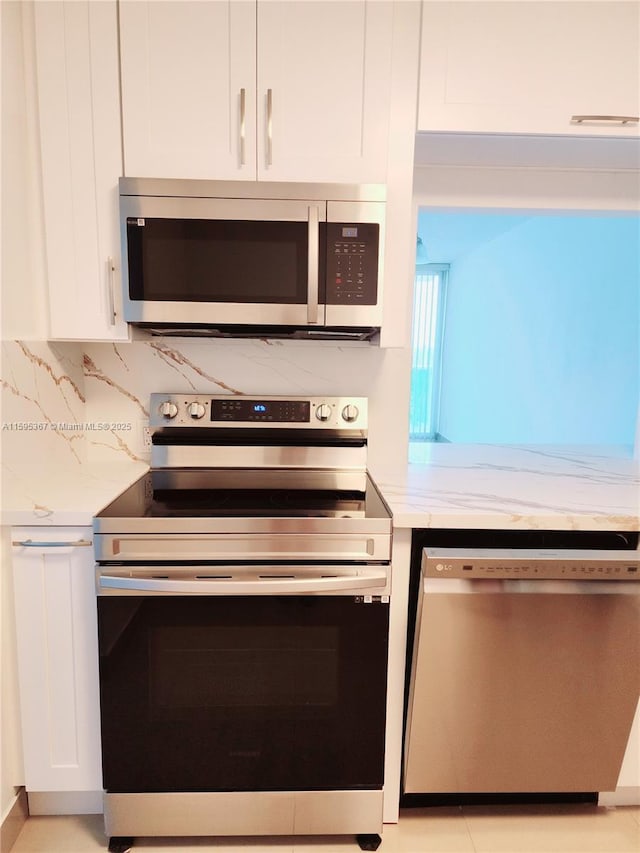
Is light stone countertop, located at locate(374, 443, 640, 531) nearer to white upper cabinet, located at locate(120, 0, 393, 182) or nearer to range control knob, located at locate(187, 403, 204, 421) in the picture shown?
range control knob, located at locate(187, 403, 204, 421)

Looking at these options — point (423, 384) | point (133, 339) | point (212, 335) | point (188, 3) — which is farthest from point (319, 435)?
point (423, 384)

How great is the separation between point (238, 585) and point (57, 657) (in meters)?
0.53

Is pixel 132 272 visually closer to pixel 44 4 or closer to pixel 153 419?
pixel 153 419

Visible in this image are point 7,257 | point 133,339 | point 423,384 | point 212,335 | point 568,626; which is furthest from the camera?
point 423,384

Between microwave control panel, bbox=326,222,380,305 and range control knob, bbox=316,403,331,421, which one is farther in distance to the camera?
range control knob, bbox=316,403,331,421

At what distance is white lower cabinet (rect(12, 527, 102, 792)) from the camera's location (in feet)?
4.08

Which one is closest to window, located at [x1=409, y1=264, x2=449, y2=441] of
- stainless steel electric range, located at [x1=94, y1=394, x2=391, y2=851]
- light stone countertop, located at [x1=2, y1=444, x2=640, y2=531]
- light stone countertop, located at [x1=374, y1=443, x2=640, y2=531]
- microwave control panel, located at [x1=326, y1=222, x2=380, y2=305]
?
light stone countertop, located at [x1=374, y1=443, x2=640, y2=531]

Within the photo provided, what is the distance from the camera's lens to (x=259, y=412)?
66.4 inches

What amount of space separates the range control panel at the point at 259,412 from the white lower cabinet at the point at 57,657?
1.78 ft

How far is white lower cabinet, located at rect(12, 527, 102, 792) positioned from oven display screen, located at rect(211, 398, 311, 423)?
0.59 metres

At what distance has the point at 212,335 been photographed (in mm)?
1668

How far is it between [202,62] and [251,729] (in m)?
1.75

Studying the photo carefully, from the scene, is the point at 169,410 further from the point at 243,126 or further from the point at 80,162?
the point at 243,126

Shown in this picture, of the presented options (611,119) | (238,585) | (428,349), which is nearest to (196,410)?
(238,585)
